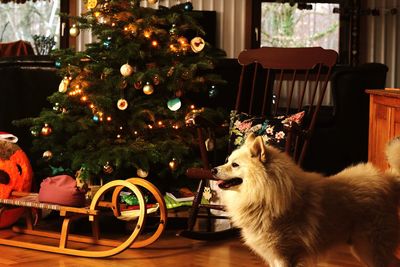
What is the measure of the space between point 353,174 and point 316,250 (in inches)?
13.8

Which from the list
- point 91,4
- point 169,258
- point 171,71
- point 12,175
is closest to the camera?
point 169,258

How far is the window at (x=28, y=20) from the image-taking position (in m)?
9.09

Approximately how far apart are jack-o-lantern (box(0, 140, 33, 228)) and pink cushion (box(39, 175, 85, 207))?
40 centimetres

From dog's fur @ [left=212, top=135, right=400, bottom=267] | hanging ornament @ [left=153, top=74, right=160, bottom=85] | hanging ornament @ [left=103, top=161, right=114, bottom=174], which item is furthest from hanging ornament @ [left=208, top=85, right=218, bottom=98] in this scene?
dog's fur @ [left=212, top=135, right=400, bottom=267]

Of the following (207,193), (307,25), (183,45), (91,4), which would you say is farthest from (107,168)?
(307,25)

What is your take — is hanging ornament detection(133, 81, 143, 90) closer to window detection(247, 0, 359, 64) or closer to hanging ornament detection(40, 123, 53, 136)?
hanging ornament detection(40, 123, 53, 136)

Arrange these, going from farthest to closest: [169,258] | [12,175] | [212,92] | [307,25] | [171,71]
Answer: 1. [307,25]
2. [212,92]
3. [171,71]
4. [12,175]
5. [169,258]

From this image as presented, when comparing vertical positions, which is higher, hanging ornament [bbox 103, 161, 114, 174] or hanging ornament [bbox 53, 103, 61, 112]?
hanging ornament [bbox 53, 103, 61, 112]

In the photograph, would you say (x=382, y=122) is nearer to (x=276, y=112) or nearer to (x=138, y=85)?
(x=276, y=112)

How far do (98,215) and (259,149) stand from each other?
1.15 meters

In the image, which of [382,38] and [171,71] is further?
[382,38]

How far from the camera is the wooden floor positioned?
3391 millimetres

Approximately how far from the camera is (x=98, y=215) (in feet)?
11.7

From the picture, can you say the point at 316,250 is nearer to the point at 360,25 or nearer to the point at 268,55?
the point at 268,55
